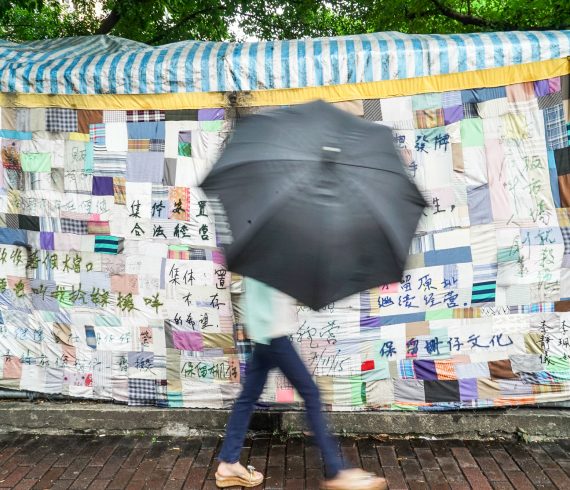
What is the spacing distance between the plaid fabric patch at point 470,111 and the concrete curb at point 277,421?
6.74 feet

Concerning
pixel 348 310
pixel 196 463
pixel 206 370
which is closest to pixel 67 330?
pixel 206 370

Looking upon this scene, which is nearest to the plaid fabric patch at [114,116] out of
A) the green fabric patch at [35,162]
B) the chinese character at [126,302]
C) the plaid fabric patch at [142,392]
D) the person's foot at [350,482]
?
the green fabric patch at [35,162]

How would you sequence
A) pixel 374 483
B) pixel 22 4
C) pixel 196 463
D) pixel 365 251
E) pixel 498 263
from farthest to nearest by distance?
pixel 22 4 < pixel 498 263 < pixel 196 463 < pixel 374 483 < pixel 365 251

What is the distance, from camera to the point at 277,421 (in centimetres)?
370

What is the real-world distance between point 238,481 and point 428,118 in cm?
262

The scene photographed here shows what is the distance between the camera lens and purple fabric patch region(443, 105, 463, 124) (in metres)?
3.52

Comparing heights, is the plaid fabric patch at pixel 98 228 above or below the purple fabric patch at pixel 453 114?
below

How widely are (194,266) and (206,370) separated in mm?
762

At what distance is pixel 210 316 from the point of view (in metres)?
3.72

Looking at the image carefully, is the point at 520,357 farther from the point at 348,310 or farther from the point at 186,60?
the point at 186,60

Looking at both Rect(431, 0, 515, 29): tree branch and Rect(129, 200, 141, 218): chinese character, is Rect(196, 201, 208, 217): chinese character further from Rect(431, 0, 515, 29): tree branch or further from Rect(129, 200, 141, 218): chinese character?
Rect(431, 0, 515, 29): tree branch

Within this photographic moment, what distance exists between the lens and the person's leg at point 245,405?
286 centimetres

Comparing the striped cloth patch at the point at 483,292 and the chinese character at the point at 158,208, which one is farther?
the chinese character at the point at 158,208

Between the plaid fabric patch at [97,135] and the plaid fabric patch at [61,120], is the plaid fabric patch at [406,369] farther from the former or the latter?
the plaid fabric patch at [61,120]
